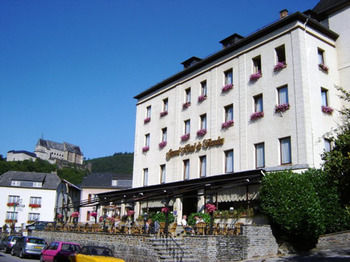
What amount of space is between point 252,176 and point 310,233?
4359mm

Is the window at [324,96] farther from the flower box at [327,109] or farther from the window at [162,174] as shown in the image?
the window at [162,174]

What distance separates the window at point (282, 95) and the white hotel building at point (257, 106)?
0.06m

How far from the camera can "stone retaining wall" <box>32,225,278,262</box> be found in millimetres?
17500

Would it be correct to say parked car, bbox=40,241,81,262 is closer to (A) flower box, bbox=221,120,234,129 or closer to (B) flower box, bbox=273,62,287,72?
(A) flower box, bbox=221,120,234,129

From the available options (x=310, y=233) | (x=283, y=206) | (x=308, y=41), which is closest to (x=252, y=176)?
(x=283, y=206)

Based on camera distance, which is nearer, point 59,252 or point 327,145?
point 59,252

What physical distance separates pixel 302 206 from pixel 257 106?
8245 millimetres

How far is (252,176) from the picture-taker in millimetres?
21688

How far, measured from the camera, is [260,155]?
2408 cm

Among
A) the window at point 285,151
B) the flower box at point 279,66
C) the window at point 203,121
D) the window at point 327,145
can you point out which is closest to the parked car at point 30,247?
the window at point 203,121

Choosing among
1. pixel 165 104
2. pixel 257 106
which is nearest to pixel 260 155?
pixel 257 106

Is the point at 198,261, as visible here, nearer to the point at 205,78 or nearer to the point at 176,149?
the point at 176,149

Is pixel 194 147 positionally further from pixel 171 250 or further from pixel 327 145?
pixel 171 250

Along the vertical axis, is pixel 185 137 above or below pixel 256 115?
below
